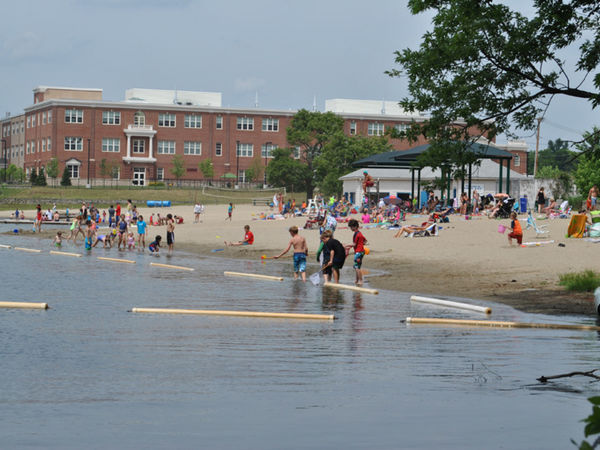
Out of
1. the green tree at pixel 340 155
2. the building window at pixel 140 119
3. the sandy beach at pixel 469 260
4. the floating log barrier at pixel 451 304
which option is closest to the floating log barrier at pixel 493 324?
the floating log barrier at pixel 451 304

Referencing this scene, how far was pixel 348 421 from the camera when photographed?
9.16 meters

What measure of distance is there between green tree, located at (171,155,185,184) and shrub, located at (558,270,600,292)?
91.0 metres

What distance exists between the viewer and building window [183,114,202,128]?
386 feet

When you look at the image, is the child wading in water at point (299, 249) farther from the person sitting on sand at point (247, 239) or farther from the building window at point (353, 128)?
the building window at point (353, 128)

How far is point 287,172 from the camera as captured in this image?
101 meters

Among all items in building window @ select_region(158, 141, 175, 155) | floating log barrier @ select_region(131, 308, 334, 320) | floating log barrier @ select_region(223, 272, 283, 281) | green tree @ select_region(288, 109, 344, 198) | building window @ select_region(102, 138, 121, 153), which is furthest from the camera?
building window @ select_region(158, 141, 175, 155)

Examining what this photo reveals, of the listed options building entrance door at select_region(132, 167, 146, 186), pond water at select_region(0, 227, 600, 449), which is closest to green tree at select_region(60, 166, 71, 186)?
building entrance door at select_region(132, 167, 146, 186)

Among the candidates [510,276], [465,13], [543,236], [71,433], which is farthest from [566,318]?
[543,236]

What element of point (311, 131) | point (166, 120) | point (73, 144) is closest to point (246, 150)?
point (166, 120)

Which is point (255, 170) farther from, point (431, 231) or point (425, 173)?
point (431, 231)

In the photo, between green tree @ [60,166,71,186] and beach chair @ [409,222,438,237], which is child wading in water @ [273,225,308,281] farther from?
green tree @ [60,166,71,186]

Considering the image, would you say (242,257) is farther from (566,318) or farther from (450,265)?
(566,318)

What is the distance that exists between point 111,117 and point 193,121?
35.1ft

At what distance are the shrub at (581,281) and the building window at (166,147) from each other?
96.4m
